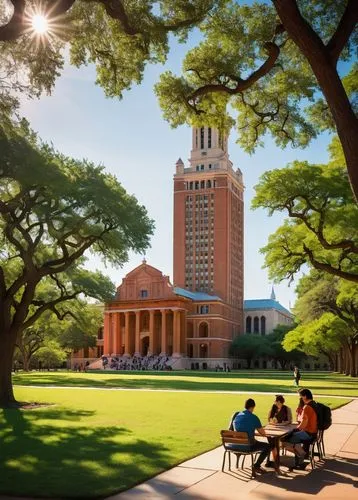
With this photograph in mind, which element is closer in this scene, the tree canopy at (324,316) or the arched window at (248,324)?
the tree canopy at (324,316)

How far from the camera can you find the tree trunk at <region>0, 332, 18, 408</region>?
83.8 ft

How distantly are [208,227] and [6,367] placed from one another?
4106 inches

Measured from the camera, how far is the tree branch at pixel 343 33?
9.45 metres

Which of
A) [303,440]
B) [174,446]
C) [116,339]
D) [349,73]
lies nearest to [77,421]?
[174,446]

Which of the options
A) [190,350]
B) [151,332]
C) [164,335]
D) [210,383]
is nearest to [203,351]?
[190,350]

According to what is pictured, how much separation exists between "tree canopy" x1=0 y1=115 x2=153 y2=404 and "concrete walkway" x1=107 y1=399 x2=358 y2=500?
14.9 m

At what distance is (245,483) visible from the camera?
32.7 ft

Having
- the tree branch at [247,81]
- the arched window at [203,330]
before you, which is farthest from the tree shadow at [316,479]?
the arched window at [203,330]

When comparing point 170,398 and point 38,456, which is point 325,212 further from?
point 38,456

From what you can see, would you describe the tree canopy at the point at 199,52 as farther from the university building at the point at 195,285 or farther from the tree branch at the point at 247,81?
the university building at the point at 195,285

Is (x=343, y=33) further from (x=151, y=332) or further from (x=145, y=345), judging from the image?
(x=145, y=345)

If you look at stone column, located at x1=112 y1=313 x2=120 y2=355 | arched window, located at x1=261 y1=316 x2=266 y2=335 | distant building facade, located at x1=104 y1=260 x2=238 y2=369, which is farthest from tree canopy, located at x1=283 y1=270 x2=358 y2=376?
arched window, located at x1=261 y1=316 x2=266 y2=335

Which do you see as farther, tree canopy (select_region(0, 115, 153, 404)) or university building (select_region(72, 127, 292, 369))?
university building (select_region(72, 127, 292, 369))

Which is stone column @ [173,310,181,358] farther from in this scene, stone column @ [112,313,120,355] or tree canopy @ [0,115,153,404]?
tree canopy @ [0,115,153,404]
